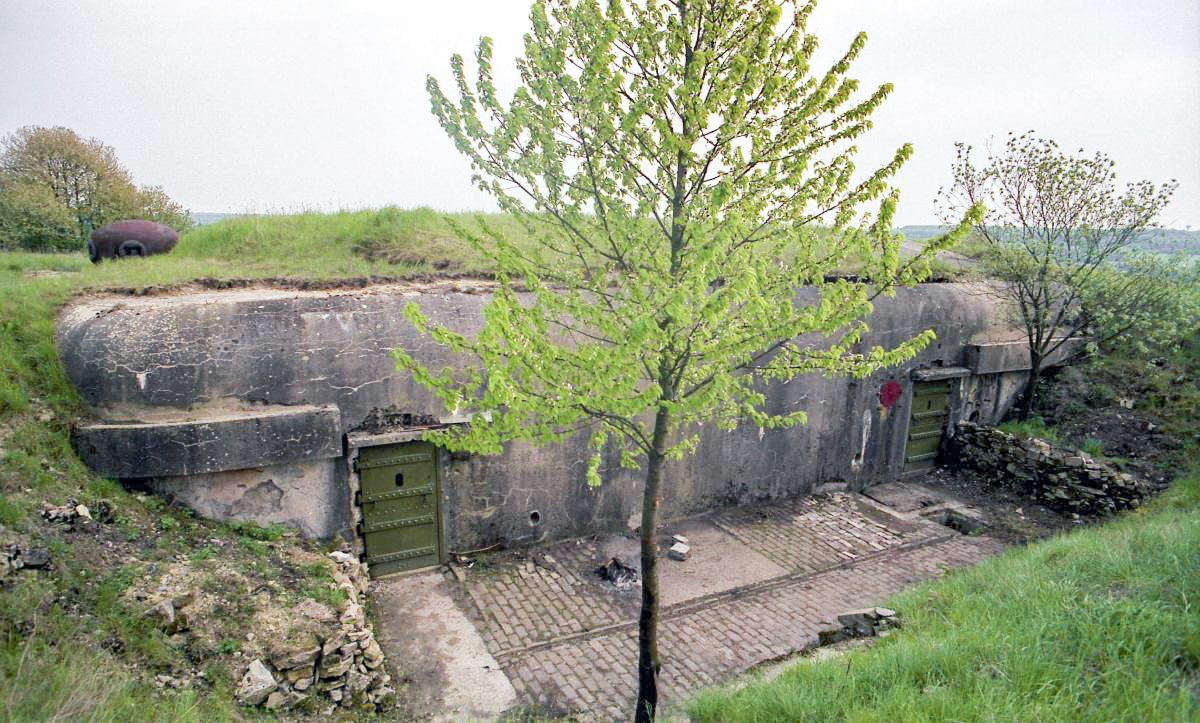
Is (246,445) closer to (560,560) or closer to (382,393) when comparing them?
(382,393)

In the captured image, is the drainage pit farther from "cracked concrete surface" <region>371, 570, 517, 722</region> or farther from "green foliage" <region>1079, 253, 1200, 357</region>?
"cracked concrete surface" <region>371, 570, 517, 722</region>

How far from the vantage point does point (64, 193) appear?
2461cm

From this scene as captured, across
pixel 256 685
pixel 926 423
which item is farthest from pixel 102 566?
pixel 926 423

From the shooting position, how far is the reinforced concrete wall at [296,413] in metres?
6.96

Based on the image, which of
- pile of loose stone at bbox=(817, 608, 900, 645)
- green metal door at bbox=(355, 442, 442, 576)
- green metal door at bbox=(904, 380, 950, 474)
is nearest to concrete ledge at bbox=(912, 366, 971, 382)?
green metal door at bbox=(904, 380, 950, 474)

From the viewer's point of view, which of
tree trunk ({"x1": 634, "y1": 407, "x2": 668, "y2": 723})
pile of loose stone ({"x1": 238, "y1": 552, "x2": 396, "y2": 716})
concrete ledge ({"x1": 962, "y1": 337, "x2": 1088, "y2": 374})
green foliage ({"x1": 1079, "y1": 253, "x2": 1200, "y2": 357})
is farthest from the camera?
concrete ledge ({"x1": 962, "y1": 337, "x2": 1088, "y2": 374})

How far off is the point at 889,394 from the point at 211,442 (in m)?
10.2

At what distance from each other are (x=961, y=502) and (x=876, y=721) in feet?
29.1

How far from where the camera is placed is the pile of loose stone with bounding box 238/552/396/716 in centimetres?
546

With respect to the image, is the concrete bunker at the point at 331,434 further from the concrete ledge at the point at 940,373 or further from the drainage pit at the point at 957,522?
the drainage pit at the point at 957,522

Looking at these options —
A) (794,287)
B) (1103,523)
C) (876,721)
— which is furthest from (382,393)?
(1103,523)

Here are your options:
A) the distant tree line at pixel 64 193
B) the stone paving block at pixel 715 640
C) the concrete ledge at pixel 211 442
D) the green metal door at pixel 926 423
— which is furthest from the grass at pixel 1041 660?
the distant tree line at pixel 64 193

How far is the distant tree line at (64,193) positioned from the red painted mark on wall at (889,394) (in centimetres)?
2334

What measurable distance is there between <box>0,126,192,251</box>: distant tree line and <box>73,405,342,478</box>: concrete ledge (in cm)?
1840
